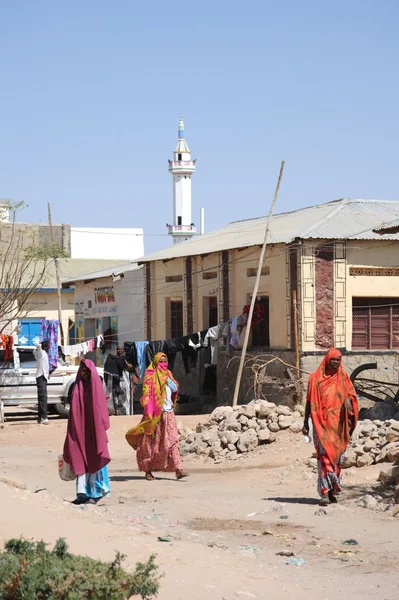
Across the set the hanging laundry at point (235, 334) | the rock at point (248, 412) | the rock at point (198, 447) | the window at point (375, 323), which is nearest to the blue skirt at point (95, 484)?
the rock at point (198, 447)

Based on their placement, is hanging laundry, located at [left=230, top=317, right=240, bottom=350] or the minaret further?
the minaret

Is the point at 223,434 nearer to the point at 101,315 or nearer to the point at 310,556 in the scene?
the point at 310,556

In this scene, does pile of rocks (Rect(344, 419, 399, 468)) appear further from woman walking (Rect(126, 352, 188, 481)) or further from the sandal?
woman walking (Rect(126, 352, 188, 481))

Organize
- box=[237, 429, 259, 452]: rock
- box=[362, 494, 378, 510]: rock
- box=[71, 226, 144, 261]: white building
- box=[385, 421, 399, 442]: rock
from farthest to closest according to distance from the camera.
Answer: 1. box=[71, 226, 144, 261]: white building
2. box=[237, 429, 259, 452]: rock
3. box=[385, 421, 399, 442]: rock
4. box=[362, 494, 378, 510]: rock

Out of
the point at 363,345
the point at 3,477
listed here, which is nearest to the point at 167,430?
the point at 3,477

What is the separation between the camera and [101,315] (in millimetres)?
34938

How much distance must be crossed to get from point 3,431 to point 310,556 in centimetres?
1398

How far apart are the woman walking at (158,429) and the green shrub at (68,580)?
7.52 metres

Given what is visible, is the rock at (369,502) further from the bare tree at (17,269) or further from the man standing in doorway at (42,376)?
the bare tree at (17,269)

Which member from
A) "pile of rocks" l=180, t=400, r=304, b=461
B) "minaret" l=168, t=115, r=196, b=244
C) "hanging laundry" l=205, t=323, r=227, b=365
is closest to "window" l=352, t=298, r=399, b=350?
"hanging laundry" l=205, t=323, r=227, b=365

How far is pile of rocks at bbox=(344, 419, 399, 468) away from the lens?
542 inches

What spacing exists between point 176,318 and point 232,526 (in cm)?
1869

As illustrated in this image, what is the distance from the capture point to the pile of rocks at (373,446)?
13773mm

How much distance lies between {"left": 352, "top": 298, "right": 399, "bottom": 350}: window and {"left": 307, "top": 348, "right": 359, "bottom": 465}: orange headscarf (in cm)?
1156
